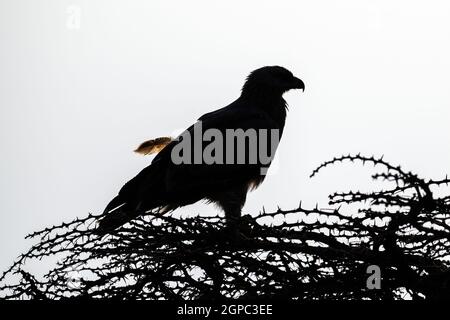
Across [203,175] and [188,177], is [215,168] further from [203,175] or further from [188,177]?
[188,177]

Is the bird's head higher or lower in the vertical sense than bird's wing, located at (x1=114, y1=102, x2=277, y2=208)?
higher

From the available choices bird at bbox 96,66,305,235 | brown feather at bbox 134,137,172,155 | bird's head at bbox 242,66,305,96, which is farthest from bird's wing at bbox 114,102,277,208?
bird's head at bbox 242,66,305,96

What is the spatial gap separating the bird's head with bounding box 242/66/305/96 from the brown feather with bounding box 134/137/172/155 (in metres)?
1.53

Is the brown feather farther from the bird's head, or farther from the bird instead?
the bird's head

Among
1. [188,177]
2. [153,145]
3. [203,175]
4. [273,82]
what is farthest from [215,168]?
[273,82]

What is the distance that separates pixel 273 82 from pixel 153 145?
6.10 feet

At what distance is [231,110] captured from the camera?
7.63 metres

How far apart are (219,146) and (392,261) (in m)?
4.50

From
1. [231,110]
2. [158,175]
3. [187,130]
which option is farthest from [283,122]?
[158,175]

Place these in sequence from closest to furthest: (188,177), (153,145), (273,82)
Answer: (188,177), (153,145), (273,82)

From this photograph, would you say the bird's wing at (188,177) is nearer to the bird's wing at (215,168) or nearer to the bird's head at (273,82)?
the bird's wing at (215,168)

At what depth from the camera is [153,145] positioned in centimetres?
727

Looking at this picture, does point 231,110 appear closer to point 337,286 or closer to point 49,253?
point 49,253

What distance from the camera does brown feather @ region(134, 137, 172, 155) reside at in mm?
7258
